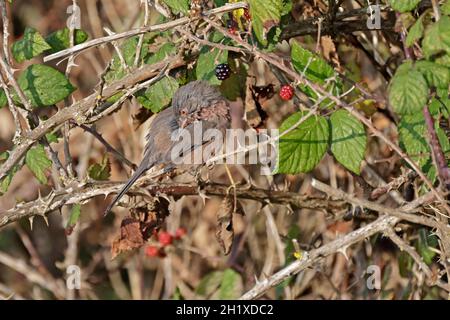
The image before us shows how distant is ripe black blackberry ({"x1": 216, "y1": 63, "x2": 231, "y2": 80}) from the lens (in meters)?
3.11

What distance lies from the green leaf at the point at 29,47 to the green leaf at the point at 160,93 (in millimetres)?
484

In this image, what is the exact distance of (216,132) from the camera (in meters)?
3.51

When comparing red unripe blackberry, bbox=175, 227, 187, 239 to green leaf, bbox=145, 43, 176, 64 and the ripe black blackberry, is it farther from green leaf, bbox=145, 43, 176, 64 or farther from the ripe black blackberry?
the ripe black blackberry

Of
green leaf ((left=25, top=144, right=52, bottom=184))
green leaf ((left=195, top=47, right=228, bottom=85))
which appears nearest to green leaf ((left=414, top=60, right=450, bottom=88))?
green leaf ((left=195, top=47, right=228, bottom=85))

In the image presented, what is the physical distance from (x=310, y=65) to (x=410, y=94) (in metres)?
0.61

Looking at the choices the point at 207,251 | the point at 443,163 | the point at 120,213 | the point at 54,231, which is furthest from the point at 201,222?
the point at 443,163

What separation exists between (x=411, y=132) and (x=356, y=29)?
903mm

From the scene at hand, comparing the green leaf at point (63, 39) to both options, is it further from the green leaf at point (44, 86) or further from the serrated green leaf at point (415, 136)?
the serrated green leaf at point (415, 136)

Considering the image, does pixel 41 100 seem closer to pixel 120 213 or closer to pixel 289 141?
pixel 289 141

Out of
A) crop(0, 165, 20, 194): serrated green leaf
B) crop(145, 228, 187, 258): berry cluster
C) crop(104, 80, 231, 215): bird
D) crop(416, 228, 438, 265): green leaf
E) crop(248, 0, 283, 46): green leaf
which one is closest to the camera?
crop(248, 0, 283, 46): green leaf

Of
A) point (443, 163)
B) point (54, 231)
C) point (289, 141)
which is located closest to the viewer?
point (443, 163)

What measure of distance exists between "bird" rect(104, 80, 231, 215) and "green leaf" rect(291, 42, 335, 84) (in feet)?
1.72

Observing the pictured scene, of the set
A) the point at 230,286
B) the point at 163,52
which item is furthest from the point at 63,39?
the point at 230,286
